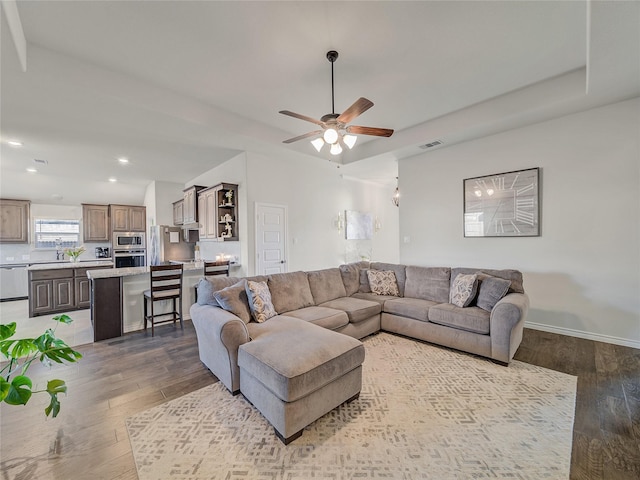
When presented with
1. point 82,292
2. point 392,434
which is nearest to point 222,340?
point 392,434

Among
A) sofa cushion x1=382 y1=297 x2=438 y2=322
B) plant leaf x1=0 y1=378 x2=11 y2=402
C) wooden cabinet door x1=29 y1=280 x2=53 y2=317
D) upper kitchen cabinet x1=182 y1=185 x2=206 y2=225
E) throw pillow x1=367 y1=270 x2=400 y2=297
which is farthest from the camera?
upper kitchen cabinet x1=182 y1=185 x2=206 y2=225

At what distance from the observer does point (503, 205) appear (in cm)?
416

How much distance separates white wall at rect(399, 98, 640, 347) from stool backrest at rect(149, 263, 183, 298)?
478cm

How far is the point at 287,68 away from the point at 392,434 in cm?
357

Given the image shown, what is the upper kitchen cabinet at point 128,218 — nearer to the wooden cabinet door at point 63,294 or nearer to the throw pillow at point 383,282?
the wooden cabinet door at point 63,294

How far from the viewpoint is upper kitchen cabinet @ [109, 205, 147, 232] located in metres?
7.63

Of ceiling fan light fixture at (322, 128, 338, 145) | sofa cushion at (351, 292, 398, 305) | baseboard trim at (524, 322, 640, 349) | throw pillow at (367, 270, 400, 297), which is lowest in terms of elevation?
baseboard trim at (524, 322, 640, 349)

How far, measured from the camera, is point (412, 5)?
220 centimetres

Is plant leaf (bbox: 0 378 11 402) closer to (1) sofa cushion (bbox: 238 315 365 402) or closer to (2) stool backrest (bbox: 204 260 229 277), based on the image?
(1) sofa cushion (bbox: 238 315 365 402)

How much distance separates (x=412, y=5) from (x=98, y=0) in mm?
2509

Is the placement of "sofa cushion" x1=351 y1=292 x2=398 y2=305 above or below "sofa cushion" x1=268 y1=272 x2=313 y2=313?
below

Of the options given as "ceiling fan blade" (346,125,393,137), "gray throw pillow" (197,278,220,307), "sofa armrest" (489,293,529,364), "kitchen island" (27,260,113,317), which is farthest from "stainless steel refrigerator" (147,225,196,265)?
"sofa armrest" (489,293,529,364)

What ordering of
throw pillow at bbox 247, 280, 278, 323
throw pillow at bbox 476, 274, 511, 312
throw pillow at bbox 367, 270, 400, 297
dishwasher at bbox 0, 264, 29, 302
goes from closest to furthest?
throw pillow at bbox 247, 280, 278, 323
throw pillow at bbox 476, 274, 511, 312
throw pillow at bbox 367, 270, 400, 297
dishwasher at bbox 0, 264, 29, 302

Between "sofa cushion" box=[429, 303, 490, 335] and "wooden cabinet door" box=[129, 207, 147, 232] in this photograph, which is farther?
"wooden cabinet door" box=[129, 207, 147, 232]
